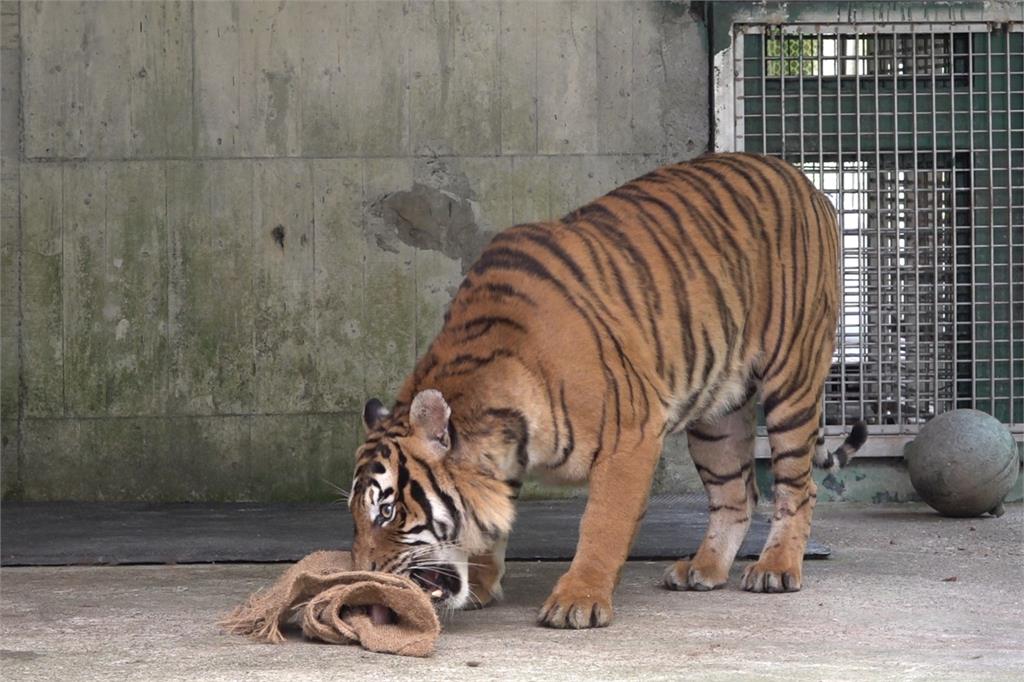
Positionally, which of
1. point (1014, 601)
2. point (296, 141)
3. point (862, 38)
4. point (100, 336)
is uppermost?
point (862, 38)

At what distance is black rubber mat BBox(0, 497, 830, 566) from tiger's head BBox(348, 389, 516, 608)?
143 cm

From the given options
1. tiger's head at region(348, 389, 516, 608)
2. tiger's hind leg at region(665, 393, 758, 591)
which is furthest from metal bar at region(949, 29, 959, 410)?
tiger's head at region(348, 389, 516, 608)

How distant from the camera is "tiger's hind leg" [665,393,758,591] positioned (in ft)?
15.1

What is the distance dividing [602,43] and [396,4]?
1.01 metres

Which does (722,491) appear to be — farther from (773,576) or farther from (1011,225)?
(1011,225)

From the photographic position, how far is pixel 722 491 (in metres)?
4.80

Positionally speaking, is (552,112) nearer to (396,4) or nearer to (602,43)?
(602,43)

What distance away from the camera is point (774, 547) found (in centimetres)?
462

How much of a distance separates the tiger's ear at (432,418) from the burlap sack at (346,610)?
0.36 meters

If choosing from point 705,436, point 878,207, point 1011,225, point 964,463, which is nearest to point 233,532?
point 705,436

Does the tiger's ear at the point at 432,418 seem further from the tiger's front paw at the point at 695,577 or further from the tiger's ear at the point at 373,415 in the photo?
the tiger's front paw at the point at 695,577

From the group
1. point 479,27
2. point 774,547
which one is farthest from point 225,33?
point 774,547

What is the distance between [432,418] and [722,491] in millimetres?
1443

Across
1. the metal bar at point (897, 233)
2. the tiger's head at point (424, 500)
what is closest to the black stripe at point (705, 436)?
the tiger's head at point (424, 500)
